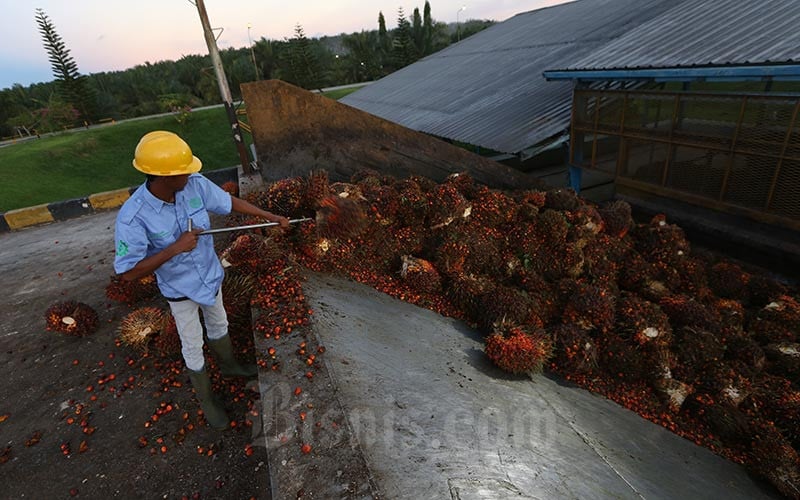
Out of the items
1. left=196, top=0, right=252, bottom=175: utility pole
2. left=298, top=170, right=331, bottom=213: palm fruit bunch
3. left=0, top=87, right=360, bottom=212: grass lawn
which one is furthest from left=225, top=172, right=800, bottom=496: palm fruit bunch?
left=0, top=87, right=360, bottom=212: grass lawn

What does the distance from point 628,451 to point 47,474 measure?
184 inches

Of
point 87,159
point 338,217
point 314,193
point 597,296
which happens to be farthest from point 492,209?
point 87,159

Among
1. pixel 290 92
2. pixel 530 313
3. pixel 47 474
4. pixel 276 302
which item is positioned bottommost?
pixel 530 313

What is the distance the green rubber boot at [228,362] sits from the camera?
3413 mm

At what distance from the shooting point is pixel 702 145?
5.98m

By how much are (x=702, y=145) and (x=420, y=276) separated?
491 cm

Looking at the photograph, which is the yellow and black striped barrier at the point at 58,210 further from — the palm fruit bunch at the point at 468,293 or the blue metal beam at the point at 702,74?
the blue metal beam at the point at 702,74

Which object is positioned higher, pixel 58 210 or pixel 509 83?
pixel 509 83

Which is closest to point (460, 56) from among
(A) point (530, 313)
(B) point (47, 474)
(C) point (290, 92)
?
(C) point (290, 92)

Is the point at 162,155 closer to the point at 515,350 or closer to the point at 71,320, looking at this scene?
the point at 71,320

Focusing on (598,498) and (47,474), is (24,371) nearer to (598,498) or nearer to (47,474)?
(47,474)

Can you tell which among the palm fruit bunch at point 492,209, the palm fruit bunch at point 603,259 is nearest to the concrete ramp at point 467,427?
the palm fruit bunch at point 492,209

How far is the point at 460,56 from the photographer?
18422 mm

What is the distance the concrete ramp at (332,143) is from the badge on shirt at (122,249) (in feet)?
14.3
